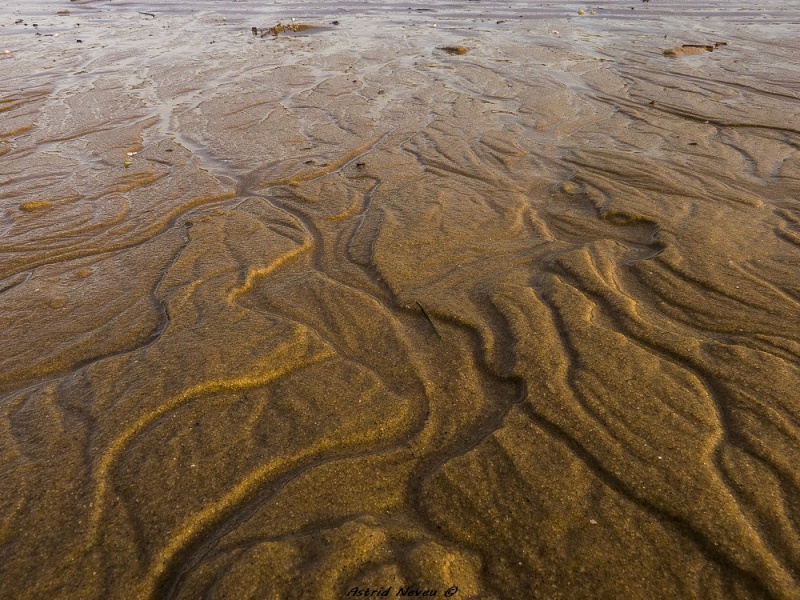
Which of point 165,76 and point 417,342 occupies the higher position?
point 417,342

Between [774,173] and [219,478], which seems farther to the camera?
[774,173]

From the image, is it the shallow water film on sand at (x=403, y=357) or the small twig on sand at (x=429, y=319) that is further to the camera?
the small twig on sand at (x=429, y=319)

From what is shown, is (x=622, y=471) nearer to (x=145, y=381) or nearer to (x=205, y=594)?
(x=205, y=594)

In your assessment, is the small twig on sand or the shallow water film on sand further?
the small twig on sand

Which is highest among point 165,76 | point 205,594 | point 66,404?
point 205,594

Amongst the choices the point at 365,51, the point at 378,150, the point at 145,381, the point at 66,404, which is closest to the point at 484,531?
the point at 145,381

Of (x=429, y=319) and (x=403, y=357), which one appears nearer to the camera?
(x=403, y=357)

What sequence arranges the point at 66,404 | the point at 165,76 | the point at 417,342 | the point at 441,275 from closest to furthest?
the point at 66,404 < the point at 417,342 < the point at 441,275 < the point at 165,76

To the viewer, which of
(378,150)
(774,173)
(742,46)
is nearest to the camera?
(774,173)
